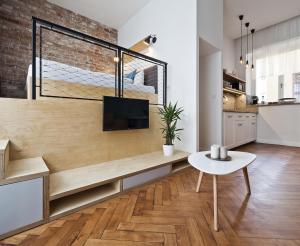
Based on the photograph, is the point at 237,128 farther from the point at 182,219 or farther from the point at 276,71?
the point at 182,219

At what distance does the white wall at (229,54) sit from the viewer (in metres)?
4.86

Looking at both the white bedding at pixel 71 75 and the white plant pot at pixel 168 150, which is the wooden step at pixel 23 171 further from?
the white plant pot at pixel 168 150

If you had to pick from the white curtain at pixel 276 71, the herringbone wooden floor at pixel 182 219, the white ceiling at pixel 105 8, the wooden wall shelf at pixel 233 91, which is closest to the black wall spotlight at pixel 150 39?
the white ceiling at pixel 105 8

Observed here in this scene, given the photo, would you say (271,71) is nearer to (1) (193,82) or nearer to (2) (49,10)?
(1) (193,82)

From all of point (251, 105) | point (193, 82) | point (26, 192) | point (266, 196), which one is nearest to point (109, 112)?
point (26, 192)

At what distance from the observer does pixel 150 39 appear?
11.7ft

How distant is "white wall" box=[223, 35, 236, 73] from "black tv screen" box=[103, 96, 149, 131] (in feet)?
11.9

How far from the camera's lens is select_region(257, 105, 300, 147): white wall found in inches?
164

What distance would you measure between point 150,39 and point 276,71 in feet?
11.5

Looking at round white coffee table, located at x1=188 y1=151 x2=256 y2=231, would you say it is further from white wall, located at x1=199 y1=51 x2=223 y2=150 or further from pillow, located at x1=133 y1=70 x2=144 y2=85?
pillow, located at x1=133 y1=70 x2=144 y2=85

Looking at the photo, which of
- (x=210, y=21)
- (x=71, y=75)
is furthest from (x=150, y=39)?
(x=71, y=75)

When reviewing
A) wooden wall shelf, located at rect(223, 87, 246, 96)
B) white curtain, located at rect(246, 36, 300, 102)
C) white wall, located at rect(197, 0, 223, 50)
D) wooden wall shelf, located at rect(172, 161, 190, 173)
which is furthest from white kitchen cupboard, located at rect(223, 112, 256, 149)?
white wall, located at rect(197, 0, 223, 50)

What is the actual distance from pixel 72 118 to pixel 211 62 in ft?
9.49

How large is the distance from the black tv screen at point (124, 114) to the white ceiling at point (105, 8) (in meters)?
2.73
